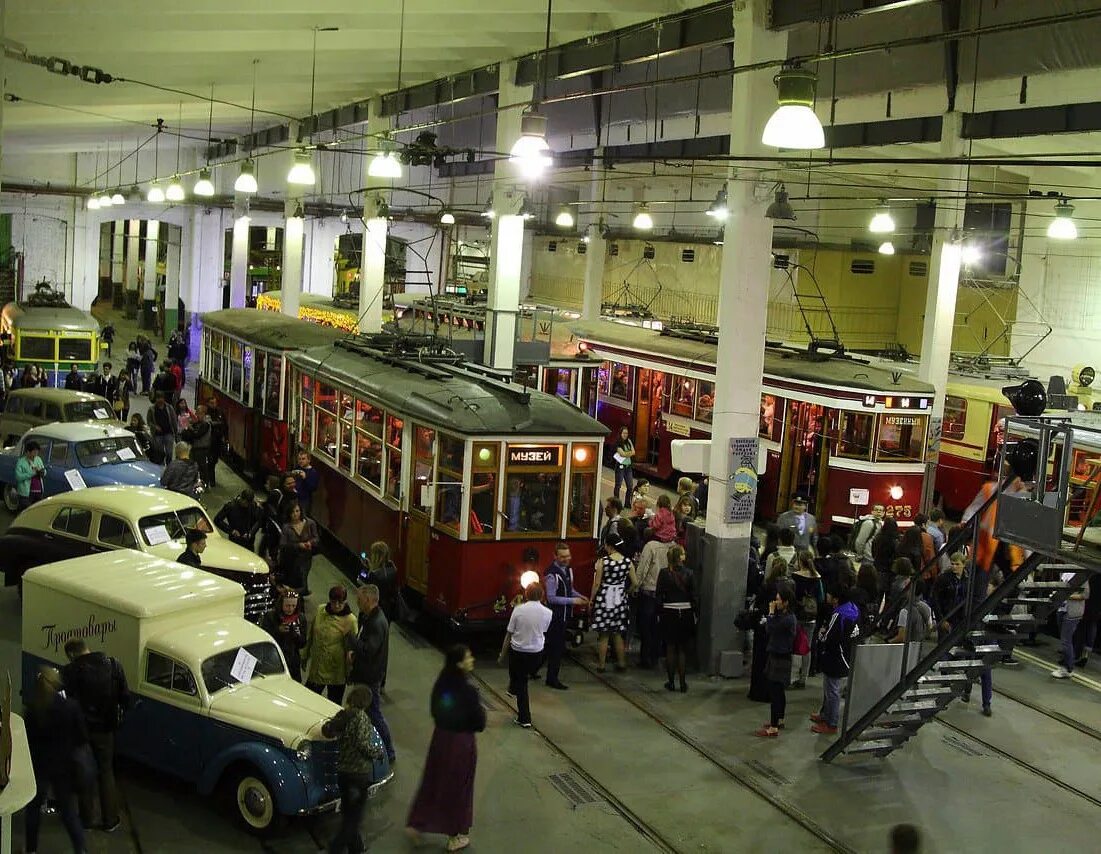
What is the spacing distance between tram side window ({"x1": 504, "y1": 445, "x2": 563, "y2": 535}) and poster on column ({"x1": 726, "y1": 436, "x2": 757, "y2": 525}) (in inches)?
70.6

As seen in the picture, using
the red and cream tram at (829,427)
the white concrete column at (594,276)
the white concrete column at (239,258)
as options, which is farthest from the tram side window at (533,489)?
the white concrete column at (239,258)

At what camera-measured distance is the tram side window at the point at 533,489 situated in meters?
13.0

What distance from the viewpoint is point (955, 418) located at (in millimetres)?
22297

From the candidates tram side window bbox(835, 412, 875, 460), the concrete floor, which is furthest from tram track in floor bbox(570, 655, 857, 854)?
tram side window bbox(835, 412, 875, 460)

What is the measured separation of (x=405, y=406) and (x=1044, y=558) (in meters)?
6.75

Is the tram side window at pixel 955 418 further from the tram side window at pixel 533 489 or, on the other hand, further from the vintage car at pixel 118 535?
the vintage car at pixel 118 535

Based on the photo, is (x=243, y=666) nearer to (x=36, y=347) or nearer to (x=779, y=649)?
(x=779, y=649)

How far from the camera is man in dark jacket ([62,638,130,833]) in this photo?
8.46 meters

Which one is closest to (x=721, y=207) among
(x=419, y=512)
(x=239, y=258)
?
(x=419, y=512)

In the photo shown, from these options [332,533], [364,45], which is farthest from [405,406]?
[364,45]

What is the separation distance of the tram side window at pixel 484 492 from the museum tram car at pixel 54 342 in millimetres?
17512

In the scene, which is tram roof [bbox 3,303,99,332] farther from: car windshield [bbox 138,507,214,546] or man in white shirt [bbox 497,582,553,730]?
man in white shirt [bbox 497,582,553,730]

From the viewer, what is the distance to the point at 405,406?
13836 mm

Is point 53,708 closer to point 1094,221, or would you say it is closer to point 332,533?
point 332,533
